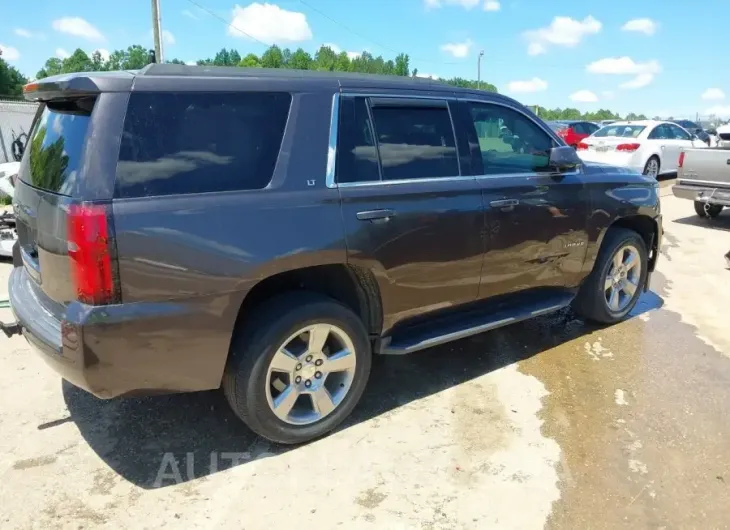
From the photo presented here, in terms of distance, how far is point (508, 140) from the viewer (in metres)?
4.19

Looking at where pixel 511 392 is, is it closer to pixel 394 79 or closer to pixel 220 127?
pixel 394 79

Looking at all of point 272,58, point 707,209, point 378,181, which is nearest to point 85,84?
point 378,181

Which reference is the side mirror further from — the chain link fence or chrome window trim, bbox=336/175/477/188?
the chain link fence

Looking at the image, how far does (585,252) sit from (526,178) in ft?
3.04

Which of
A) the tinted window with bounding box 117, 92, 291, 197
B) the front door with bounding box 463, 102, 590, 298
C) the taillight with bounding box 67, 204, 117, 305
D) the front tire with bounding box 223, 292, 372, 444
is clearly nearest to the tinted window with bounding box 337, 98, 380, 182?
the tinted window with bounding box 117, 92, 291, 197

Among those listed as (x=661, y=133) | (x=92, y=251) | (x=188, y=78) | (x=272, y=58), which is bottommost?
(x=92, y=251)

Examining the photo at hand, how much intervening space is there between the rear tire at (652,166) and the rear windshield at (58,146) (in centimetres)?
1430

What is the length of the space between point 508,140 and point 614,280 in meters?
1.74

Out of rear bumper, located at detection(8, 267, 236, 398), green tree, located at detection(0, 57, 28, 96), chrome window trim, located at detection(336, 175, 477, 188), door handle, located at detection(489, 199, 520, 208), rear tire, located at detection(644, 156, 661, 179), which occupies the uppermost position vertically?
green tree, located at detection(0, 57, 28, 96)

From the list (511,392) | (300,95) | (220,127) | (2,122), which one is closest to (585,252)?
(511,392)

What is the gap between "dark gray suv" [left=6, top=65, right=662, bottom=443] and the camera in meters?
2.59

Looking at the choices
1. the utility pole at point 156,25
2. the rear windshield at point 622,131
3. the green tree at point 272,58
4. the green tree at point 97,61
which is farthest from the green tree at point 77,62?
the rear windshield at point 622,131

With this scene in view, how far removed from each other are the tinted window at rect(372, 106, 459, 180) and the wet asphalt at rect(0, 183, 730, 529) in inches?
57.8

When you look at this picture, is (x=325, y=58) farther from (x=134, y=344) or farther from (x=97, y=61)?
(x=134, y=344)
